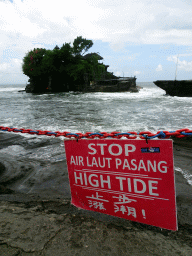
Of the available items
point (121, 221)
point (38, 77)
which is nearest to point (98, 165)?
point (121, 221)

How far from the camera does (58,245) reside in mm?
1622

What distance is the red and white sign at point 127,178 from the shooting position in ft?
5.27

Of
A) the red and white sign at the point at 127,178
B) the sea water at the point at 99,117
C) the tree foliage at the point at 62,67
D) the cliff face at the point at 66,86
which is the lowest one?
the sea water at the point at 99,117

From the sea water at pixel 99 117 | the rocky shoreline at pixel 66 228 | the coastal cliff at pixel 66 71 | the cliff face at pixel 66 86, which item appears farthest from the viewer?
the cliff face at pixel 66 86

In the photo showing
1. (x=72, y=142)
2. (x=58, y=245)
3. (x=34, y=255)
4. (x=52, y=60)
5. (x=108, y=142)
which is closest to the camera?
(x=34, y=255)

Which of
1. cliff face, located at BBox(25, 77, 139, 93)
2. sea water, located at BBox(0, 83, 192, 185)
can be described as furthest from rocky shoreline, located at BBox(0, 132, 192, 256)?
cliff face, located at BBox(25, 77, 139, 93)

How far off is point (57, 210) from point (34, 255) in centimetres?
85

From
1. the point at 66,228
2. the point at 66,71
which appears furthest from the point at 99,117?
the point at 66,71

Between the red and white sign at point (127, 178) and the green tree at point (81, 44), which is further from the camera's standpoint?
the green tree at point (81, 44)

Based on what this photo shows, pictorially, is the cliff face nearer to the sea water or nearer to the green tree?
the green tree

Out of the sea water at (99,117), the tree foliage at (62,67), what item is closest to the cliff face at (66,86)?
the tree foliage at (62,67)

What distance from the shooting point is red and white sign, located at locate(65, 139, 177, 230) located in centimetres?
161

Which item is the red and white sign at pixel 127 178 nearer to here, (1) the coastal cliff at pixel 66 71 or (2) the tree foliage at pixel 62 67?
(1) the coastal cliff at pixel 66 71

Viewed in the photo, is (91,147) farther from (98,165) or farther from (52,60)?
(52,60)
